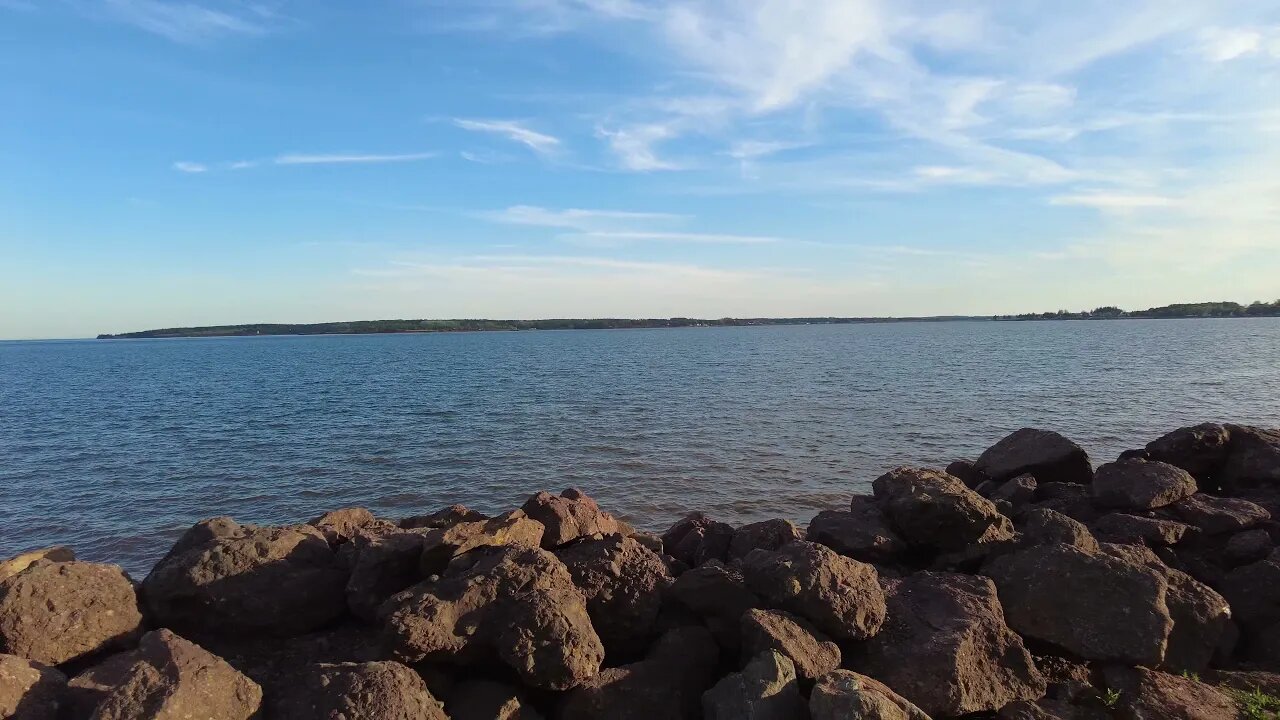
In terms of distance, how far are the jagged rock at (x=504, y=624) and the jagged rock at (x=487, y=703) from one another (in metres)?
0.26

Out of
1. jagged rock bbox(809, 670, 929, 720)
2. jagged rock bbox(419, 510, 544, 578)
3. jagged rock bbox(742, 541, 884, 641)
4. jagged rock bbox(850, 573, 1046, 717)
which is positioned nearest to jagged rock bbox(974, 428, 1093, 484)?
jagged rock bbox(850, 573, 1046, 717)

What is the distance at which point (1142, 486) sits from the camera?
41.4ft

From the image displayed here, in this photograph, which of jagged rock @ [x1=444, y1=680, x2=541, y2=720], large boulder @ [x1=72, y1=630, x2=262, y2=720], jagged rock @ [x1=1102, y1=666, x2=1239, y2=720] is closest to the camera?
large boulder @ [x1=72, y1=630, x2=262, y2=720]

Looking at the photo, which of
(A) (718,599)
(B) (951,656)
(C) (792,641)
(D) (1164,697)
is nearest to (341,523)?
(A) (718,599)

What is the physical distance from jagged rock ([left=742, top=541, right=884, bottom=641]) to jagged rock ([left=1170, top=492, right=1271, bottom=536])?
7039 millimetres

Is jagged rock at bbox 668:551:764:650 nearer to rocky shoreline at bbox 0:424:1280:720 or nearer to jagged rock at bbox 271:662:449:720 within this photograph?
rocky shoreline at bbox 0:424:1280:720

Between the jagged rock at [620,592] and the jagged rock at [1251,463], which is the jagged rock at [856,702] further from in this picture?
the jagged rock at [1251,463]

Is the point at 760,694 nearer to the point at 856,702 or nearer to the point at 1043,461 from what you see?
the point at 856,702

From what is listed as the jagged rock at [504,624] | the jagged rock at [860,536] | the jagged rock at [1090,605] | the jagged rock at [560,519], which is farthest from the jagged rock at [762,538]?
the jagged rock at [504,624]

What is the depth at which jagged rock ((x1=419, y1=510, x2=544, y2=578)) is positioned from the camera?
29.1 ft

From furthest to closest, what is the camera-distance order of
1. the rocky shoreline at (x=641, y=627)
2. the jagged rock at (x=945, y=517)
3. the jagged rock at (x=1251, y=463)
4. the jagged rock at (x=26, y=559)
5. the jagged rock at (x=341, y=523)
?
the jagged rock at (x=1251, y=463)
the jagged rock at (x=341, y=523)
the jagged rock at (x=945, y=517)
the jagged rock at (x=26, y=559)
the rocky shoreline at (x=641, y=627)

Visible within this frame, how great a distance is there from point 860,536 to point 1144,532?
4.64 m

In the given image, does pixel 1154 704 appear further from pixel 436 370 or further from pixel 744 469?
pixel 436 370

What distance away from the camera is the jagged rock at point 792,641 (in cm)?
739
